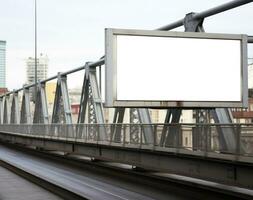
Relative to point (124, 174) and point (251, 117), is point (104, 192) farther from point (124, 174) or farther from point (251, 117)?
point (251, 117)

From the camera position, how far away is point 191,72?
17203 millimetres

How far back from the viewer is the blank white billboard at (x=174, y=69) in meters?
16.2

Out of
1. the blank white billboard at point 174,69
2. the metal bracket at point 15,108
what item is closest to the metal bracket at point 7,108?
the metal bracket at point 15,108

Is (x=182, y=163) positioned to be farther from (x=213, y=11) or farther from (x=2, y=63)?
(x=2, y=63)

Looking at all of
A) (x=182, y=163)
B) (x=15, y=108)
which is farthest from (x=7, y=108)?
(x=182, y=163)

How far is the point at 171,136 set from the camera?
1967cm

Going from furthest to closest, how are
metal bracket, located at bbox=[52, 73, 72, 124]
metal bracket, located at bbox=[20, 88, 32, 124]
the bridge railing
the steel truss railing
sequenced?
metal bracket, located at bbox=[20, 88, 32, 124] → metal bracket, located at bbox=[52, 73, 72, 124] → the steel truss railing → the bridge railing

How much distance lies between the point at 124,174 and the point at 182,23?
7014 millimetres

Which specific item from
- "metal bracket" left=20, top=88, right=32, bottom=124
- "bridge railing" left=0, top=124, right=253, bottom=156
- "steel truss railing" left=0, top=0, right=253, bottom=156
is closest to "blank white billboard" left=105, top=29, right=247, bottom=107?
"bridge railing" left=0, top=124, right=253, bottom=156

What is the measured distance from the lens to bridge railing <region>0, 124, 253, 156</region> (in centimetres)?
1488

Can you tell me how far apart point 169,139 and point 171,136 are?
0.20 m

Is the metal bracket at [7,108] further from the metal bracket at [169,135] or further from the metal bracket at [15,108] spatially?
the metal bracket at [169,135]

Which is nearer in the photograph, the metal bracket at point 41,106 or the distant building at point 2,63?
the metal bracket at point 41,106

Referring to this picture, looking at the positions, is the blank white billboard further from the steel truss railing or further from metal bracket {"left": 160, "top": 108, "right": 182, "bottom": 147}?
metal bracket {"left": 160, "top": 108, "right": 182, "bottom": 147}
